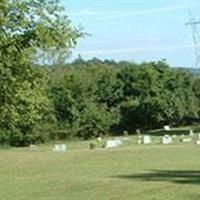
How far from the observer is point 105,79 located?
90.3 metres

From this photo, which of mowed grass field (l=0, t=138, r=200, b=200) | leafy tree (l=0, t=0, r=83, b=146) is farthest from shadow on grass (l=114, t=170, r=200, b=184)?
leafy tree (l=0, t=0, r=83, b=146)

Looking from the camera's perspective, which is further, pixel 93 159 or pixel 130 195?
pixel 93 159

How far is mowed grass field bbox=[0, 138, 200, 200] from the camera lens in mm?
20438

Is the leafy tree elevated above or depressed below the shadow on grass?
above

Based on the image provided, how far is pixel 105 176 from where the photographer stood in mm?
26438

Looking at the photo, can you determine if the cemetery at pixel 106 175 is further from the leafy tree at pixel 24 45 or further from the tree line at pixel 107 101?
the tree line at pixel 107 101

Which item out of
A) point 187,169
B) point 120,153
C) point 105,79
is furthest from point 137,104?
point 187,169

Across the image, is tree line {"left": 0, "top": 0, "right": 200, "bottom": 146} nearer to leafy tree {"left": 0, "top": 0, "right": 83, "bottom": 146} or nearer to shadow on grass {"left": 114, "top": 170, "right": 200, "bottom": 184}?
leafy tree {"left": 0, "top": 0, "right": 83, "bottom": 146}

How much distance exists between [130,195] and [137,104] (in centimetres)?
6948

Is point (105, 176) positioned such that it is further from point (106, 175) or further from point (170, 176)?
point (170, 176)

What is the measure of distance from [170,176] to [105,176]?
7.30 feet

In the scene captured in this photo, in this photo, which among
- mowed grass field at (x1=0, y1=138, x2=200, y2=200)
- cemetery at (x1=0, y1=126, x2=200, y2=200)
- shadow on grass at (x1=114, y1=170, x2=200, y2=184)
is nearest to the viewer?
mowed grass field at (x1=0, y1=138, x2=200, y2=200)

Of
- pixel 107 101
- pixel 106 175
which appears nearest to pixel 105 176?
pixel 106 175

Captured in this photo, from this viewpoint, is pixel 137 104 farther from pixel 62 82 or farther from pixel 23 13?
pixel 23 13
